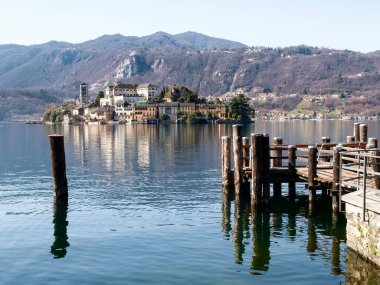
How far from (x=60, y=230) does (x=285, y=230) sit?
1183cm

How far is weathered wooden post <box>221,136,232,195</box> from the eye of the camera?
112 feet

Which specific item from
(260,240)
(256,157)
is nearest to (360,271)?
(260,240)

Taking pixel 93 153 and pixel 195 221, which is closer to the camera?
pixel 195 221

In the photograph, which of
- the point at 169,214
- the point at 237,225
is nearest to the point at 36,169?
the point at 169,214

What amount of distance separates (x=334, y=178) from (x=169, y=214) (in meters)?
10.1

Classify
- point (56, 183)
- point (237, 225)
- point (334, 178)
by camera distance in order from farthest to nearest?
1. point (56, 183)
2. point (237, 225)
3. point (334, 178)

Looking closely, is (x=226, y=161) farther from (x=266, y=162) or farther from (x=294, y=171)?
(x=266, y=162)

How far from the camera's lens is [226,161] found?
3422cm

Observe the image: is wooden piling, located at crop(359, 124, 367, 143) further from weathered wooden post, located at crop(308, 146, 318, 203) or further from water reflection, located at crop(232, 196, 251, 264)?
water reflection, located at crop(232, 196, 251, 264)

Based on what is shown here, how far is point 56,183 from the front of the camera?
112ft

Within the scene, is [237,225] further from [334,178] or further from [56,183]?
[56,183]

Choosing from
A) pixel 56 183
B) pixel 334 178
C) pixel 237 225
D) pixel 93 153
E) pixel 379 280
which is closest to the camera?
pixel 379 280

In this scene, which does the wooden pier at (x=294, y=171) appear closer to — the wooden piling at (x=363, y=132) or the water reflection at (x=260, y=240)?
the water reflection at (x=260, y=240)

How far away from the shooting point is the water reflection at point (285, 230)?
22.0m
